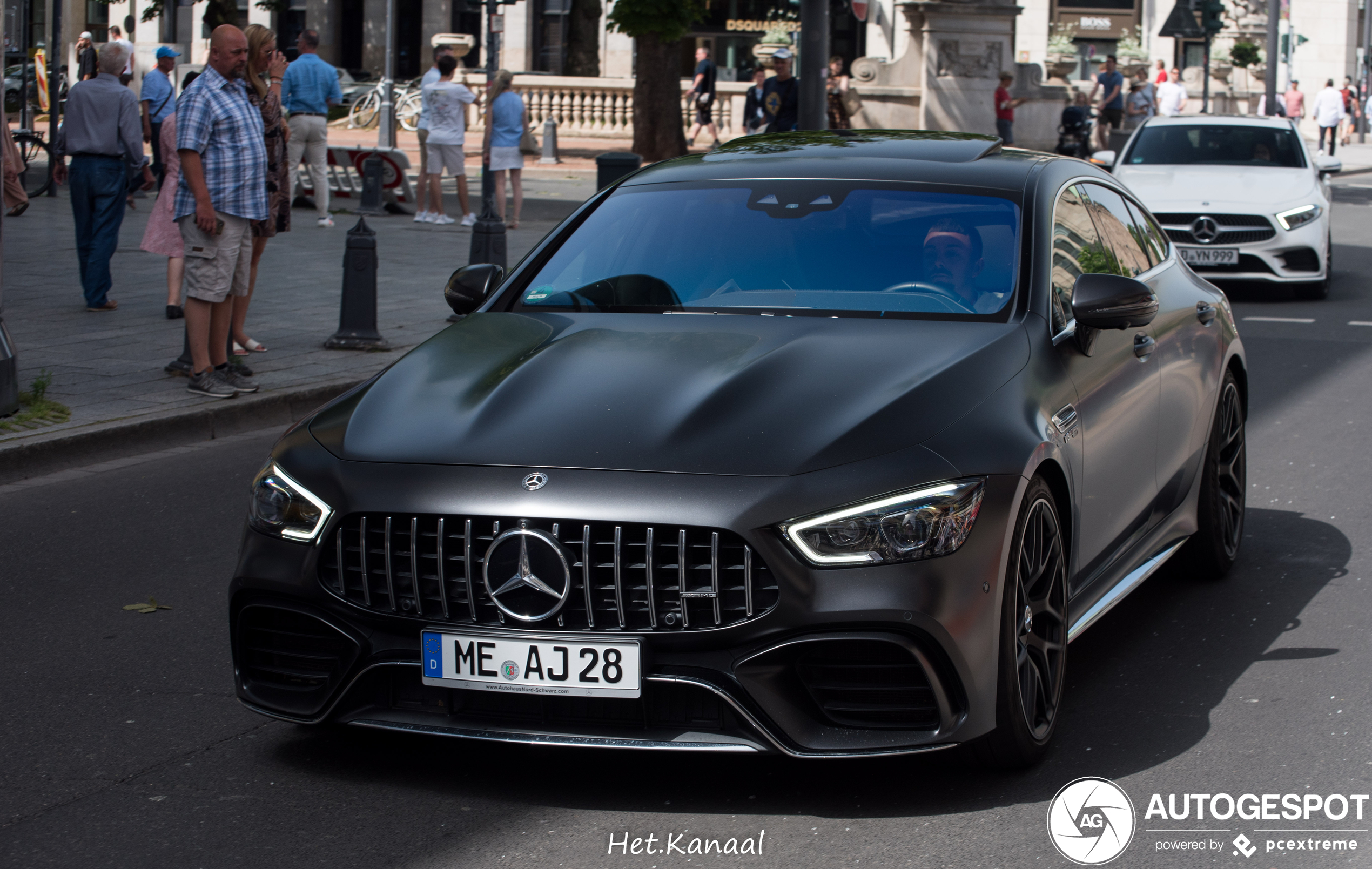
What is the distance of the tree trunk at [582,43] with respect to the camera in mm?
38969

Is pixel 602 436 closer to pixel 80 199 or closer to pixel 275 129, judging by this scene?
pixel 275 129

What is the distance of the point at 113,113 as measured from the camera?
11.8 metres

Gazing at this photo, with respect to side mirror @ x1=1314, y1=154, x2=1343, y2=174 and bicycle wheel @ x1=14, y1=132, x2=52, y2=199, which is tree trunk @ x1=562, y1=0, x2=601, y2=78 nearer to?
bicycle wheel @ x1=14, y1=132, x2=52, y2=199

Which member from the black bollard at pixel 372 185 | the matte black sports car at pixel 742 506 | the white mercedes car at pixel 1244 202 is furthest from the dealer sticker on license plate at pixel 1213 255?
the matte black sports car at pixel 742 506

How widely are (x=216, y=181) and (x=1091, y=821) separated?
6.45m

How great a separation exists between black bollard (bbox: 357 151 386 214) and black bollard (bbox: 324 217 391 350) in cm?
930

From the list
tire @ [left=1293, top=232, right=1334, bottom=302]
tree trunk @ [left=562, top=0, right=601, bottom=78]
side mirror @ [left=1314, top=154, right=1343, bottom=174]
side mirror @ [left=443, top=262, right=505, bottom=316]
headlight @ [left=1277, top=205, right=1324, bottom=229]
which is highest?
tree trunk @ [left=562, top=0, right=601, bottom=78]

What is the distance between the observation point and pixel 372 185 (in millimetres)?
20250

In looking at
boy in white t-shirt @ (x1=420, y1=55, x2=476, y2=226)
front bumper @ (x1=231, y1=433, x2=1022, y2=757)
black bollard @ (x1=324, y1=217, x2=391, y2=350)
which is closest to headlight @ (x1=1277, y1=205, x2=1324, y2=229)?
black bollard @ (x1=324, y1=217, x2=391, y2=350)

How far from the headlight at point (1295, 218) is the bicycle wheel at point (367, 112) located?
98.1 feet

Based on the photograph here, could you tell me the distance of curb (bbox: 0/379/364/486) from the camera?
785 cm

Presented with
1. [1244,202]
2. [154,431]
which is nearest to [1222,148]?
[1244,202]

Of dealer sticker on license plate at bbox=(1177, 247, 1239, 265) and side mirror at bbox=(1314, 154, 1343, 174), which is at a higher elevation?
Result: side mirror at bbox=(1314, 154, 1343, 174)

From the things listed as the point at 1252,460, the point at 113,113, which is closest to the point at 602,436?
the point at 1252,460
